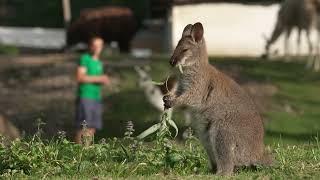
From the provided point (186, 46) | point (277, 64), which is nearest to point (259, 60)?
point (277, 64)

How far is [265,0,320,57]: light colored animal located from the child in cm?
1062

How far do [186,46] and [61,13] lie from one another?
78.4ft

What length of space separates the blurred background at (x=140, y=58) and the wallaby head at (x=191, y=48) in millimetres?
1815

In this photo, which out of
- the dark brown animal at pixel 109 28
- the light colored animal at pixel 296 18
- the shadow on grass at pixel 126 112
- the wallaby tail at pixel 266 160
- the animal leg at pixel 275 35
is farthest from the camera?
the dark brown animal at pixel 109 28

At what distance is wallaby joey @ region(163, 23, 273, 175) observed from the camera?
662cm

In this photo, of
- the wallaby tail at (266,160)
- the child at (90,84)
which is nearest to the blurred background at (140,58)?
the child at (90,84)

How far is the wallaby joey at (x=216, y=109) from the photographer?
261 inches

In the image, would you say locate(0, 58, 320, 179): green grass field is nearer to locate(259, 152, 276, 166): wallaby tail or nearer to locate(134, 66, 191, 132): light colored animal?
locate(259, 152, 276, 166): wallaby tail

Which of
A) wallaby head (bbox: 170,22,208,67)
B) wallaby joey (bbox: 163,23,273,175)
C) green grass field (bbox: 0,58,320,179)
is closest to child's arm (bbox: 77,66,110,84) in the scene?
green grass field (bbox: 0,58,320,179)

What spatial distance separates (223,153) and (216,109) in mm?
375

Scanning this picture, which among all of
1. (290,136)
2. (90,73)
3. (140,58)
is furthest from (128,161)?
(140,58)

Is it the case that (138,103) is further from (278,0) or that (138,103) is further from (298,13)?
(278,0)

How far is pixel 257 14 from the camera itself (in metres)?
25.4

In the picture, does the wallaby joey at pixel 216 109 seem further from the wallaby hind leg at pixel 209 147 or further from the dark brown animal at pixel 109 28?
the dark brown animal at pixel 109 28
